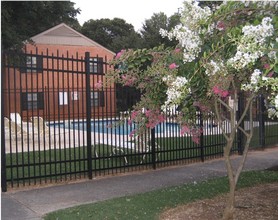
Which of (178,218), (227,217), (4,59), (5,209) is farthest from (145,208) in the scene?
(4,59)

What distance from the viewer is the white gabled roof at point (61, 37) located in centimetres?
3183

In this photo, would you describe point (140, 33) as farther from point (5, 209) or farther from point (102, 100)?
point (5, 209)

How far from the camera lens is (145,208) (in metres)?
6.38

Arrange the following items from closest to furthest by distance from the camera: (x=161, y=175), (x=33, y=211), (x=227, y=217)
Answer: (x=227, y=217), (x=33, y=211), (x=161, y=175)

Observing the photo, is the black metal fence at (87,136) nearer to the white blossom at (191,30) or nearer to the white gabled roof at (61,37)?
Answer: the white blossom at (191,30)

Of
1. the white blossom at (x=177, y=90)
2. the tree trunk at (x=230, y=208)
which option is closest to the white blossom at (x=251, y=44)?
the white blossom at (x=177, y=90)

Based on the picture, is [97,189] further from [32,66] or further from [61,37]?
[61,37]

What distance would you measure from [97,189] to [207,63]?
3.94 m

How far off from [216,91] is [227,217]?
184cm

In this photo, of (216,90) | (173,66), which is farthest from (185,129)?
(216,90)

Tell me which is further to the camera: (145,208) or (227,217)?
(145,208)

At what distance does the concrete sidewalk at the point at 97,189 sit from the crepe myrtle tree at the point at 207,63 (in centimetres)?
193

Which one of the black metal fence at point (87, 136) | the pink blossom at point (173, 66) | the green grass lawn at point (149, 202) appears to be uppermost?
the pink blossom at point (173, 66)

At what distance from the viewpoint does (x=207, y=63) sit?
4965 mm
